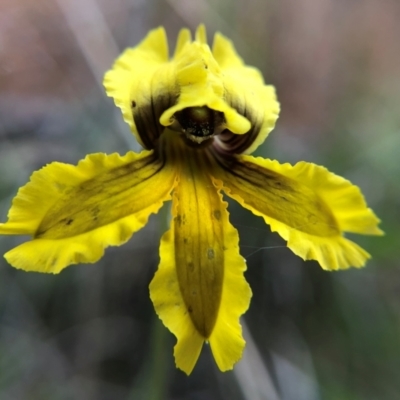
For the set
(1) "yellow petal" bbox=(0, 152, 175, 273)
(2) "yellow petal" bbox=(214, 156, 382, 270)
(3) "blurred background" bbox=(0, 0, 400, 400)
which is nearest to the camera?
(1) "yellow petal" bbox=(0, 152, 175, 273)

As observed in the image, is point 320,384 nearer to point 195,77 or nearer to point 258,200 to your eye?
point 258,200

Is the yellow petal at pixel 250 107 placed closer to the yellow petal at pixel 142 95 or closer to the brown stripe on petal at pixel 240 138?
the brown stripe on petal at pixel 240 138

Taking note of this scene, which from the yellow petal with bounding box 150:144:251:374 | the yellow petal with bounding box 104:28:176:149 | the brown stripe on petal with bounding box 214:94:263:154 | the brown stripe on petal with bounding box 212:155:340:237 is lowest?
the yellow petal with bounding box 150:144:251:374

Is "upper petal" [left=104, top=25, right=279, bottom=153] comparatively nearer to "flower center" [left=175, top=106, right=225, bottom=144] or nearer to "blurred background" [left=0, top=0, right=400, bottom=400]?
"flower center" [left=175, top=106, right=225, bottom=144]

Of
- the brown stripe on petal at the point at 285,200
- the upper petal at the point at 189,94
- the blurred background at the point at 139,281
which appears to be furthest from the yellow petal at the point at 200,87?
the blurred background at the point at 139,281

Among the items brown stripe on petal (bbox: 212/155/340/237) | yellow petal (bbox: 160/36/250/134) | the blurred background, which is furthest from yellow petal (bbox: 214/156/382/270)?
the blurred background

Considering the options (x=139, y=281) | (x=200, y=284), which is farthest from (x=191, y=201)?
(x=139, y=281)
